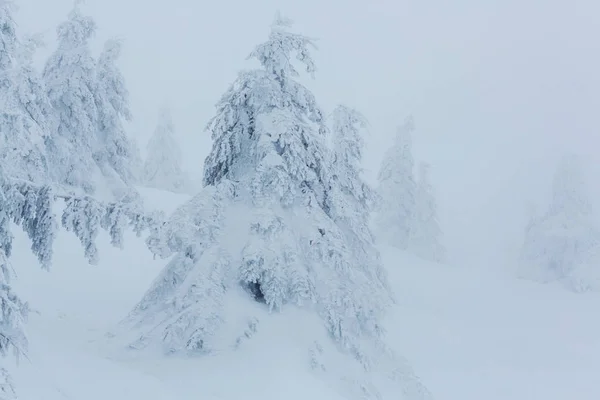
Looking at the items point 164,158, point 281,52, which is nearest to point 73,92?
point 281,52

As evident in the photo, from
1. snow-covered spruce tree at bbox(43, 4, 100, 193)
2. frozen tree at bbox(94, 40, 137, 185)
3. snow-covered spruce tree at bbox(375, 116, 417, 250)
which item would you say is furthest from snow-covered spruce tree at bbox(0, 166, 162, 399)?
snow-covered spruce tree at bbox(375, 116, 417, 250)

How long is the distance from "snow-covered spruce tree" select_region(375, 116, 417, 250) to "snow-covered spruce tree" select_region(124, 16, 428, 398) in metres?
29.5

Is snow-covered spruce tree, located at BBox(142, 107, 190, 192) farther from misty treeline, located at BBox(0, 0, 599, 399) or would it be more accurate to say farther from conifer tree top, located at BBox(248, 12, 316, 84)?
conifer tree top, located at BBox(248, 12, 316, 84)

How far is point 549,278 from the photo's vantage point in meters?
47.3

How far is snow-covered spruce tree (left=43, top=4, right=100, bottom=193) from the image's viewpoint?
63.2ft

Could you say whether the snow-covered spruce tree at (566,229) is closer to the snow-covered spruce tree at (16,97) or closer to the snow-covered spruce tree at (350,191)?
the snow-covered spruce tree at (350,191)

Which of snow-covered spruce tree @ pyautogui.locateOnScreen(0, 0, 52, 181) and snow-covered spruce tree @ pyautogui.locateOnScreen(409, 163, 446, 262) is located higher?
snow-covered spruce tree @ pyautogui.locateOnScreen(409, 163, 446, 262)

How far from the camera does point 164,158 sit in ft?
168

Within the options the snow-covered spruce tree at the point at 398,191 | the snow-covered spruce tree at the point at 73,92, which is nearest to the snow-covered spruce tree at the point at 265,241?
the snow-covered spruce tree at the point at 73,92

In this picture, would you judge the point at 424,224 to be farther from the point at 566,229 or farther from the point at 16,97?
the point at 16,97

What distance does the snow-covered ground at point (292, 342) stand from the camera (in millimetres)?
11547

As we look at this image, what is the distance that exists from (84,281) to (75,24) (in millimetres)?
8451

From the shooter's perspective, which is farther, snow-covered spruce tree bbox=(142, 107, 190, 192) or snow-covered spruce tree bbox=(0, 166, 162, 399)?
snow-covered spruce tree bbox=(142, 107, 190, 192)

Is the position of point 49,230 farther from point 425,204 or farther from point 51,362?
point 425,204
